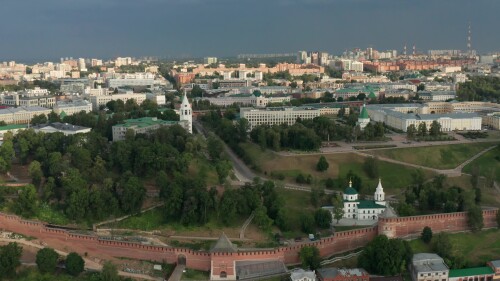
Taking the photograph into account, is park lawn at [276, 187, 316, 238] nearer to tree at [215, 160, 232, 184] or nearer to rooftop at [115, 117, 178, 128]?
tree at [215, 160, 232, 184]

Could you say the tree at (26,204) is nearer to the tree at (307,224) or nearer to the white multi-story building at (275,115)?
the tree at (307,224)

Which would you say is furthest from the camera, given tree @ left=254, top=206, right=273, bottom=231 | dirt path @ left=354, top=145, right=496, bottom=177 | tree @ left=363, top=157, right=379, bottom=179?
dirt path @ left=354, top=145, right=496, bottom=177

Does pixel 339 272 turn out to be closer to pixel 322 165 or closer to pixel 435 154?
pixel 322 165

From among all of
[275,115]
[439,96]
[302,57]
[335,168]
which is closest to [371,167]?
[335,168]

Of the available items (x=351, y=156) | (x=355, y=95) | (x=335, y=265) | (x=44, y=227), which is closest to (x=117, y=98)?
(x=355, y=95)

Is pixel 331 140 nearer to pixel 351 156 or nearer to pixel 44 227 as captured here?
pixel 351 156

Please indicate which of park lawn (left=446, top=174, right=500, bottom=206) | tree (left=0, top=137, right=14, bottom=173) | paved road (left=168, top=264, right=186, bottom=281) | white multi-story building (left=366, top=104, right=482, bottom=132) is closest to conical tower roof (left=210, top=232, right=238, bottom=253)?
paved road (left=168, top=264, right=186, bottom=281)

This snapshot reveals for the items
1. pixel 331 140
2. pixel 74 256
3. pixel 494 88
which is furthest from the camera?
pixel 494 88
